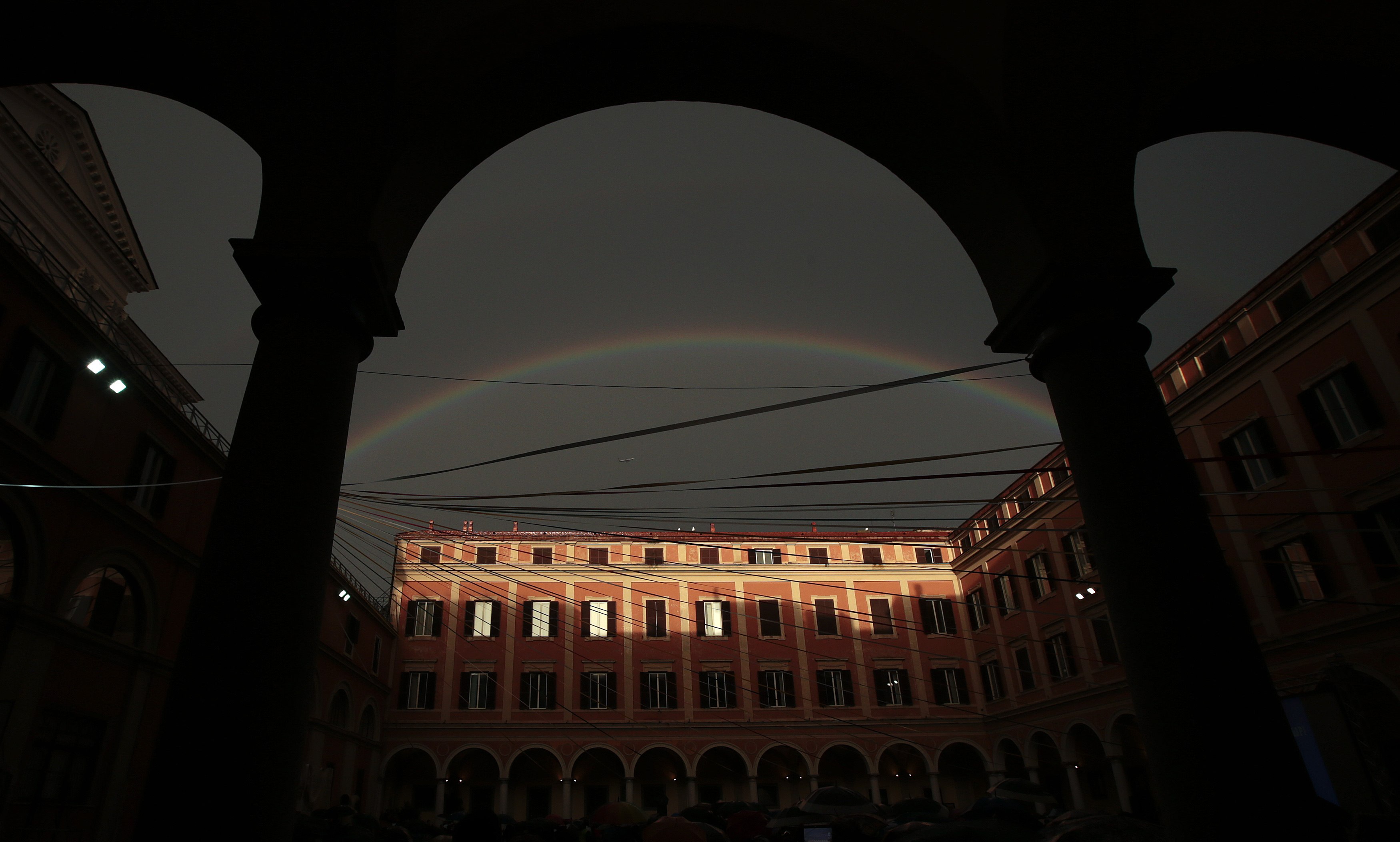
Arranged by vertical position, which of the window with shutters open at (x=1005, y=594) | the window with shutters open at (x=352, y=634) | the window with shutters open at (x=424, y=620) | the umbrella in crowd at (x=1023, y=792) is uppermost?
the window with shutters open at (x=424, y=620)

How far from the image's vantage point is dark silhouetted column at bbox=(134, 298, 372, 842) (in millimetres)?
2367

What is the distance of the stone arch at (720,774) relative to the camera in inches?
1006

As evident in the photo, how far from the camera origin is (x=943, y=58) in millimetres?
3988

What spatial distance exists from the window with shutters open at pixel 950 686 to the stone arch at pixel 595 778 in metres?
10.4

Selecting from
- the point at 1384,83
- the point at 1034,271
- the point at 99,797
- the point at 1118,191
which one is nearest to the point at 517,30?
the point at 1034,271

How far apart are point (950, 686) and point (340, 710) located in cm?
1828

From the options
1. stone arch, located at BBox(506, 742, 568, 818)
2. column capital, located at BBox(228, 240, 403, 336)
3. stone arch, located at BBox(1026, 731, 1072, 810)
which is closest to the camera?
column capital, located at BBox(228, 240, 403, 336)

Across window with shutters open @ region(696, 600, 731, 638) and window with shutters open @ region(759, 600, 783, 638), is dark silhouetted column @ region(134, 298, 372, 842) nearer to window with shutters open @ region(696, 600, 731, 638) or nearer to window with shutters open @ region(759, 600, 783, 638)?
window with shutters open @ region(759, 600, 783, 638)

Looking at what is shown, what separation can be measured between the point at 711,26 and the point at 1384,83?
346 centimetres

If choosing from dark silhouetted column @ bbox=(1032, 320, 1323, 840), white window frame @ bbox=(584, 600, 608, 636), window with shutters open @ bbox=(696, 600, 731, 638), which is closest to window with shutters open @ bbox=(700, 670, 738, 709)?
window with shutters open @ bbox=(696, 600, 731, 638)

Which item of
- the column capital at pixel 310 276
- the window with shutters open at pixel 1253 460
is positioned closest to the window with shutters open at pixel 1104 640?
the window with shutters open at pixel 1253 460

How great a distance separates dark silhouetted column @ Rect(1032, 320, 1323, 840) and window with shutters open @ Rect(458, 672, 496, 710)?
82.5ft

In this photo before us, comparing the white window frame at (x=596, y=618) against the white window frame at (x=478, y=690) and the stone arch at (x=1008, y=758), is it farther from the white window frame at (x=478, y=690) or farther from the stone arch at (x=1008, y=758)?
the stone arch at (x=1008, y=758)

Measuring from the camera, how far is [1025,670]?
22.8 m
